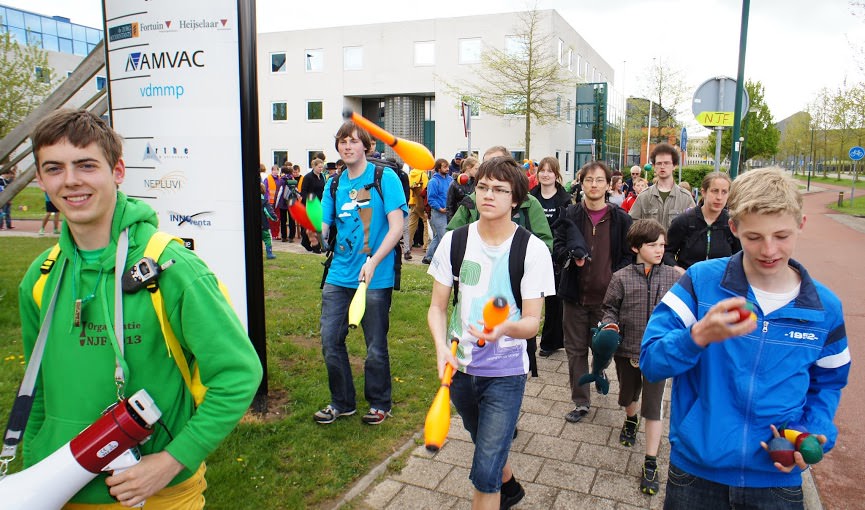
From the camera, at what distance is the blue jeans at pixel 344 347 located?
4.62 meters

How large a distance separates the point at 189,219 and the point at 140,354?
2.67 metres

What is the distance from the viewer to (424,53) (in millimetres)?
37719

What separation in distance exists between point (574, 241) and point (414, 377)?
2.06 m

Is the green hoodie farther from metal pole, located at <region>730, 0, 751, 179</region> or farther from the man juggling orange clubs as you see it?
metal pole, located at <region>730, 0, 751, 179</region>

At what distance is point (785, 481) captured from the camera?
2225 mm

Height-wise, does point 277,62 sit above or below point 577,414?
above

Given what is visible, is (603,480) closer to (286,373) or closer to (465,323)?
(465,323)

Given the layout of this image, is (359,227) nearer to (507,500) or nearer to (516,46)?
(507,500)

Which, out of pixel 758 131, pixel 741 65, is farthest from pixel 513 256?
pixel 758 131

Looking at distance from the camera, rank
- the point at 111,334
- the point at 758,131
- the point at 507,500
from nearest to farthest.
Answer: the point at 111,334 → the point at 507,500 → the point at 758,131

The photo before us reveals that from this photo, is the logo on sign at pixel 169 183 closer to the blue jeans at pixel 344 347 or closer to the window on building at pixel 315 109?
the blue jeans at pixel 344 347

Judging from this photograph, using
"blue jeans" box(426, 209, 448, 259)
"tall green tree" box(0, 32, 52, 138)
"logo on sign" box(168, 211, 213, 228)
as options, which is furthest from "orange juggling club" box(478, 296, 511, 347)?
"tall green tree" box(0, 32, 52, 138)

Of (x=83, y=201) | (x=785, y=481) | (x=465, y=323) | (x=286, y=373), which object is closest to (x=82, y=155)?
(x=83, y=201)

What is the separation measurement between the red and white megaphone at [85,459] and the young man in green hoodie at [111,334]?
96 mm
